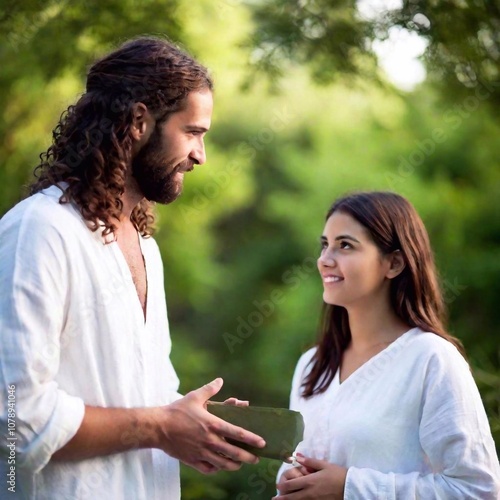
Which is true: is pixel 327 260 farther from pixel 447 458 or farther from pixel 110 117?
pixel 110 117

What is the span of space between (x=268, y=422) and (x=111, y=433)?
1.55 feet

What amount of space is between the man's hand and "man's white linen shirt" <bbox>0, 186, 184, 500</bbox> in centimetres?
11

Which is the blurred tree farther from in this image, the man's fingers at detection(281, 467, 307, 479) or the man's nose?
the man's fingers at detection(281, 467, 307, 479)

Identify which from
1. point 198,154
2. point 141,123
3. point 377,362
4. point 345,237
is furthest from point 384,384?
point 141,123

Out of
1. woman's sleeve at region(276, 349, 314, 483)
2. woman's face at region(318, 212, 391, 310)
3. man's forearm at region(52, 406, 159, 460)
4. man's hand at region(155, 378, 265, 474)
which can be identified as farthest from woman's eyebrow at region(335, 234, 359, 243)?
man's forearm at region(52, 406, 159, 460)

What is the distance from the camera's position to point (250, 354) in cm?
1344

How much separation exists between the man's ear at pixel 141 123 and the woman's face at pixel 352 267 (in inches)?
31.5

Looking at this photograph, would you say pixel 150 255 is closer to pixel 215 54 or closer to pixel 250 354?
pixel 215 54

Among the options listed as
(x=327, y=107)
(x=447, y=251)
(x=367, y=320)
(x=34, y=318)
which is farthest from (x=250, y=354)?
(x=34, y=318)

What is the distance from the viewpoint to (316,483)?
2486 millimetres

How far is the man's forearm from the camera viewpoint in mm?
1997

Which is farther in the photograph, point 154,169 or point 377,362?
point 377,362

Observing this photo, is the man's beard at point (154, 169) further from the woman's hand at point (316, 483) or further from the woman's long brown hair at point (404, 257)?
the woman's hand at point (316, 483)

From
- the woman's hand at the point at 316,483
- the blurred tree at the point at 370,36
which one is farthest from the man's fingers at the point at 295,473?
the blurred tree at the point at 370,36
